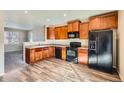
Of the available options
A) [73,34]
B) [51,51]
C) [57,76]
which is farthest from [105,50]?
[51,51]

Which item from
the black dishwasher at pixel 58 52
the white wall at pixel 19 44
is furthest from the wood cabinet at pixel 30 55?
the white wall at pixel 19 44

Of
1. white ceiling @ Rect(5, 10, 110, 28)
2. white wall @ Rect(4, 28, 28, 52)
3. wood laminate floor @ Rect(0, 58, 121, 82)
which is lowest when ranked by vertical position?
wood laminate floor @ Rect(0, 58, 121, 82)

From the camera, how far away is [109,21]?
3.62 m

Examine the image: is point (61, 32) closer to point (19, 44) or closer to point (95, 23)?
point (95, 23)

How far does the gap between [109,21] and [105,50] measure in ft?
3.45

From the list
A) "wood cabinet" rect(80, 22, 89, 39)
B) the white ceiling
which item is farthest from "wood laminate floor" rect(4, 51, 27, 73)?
"wood cabinet" rect(80, 22, 89, 39)

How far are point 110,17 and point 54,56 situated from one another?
146 inches

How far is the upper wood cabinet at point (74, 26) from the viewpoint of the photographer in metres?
4.95

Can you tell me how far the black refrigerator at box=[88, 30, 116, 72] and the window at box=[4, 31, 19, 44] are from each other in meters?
7.13

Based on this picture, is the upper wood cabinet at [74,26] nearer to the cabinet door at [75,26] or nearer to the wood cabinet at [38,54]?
the cabinet door at [75,26]

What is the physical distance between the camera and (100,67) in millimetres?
3596

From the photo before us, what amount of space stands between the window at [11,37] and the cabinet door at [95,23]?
6.97 meters

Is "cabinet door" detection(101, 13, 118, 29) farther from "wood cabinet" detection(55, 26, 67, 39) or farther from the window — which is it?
the window

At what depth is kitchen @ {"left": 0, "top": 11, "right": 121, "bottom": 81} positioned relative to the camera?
3.41m
